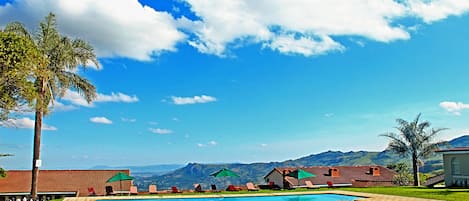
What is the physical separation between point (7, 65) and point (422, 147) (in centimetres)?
2886

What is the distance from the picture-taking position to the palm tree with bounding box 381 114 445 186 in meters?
34.4

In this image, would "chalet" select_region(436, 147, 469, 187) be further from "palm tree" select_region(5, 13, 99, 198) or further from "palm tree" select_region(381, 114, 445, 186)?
"palm tree" select_region(5, 13, 99, 198)

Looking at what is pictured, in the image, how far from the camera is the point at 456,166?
98.1 feet

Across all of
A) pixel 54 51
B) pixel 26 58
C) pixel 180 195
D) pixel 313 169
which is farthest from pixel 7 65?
pixel 313 169

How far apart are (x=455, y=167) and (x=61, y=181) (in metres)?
25.9

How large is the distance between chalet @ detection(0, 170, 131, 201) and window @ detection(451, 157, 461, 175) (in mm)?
21207

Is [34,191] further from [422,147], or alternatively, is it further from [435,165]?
[435,165]

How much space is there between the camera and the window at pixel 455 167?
2968 cm

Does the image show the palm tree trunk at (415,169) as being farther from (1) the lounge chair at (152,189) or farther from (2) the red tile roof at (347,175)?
(1) the lounge chair at (152,189)

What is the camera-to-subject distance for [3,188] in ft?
98.6

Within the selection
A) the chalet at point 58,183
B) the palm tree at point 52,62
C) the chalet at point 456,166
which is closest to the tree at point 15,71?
the palm tree at point 52,62

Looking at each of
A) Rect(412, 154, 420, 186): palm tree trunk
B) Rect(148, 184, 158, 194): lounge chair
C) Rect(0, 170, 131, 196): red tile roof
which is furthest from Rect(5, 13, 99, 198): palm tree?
Rect(412, 154, 420, 186): palm tree trunk

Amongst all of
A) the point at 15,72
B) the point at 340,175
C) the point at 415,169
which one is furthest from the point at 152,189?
the point at 340,175

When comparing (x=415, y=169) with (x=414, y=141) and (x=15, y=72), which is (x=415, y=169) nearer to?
(x=414, y=141)
